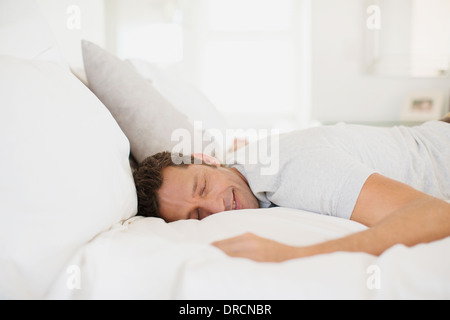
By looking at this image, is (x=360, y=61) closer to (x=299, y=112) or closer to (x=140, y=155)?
(x=299, y=112)

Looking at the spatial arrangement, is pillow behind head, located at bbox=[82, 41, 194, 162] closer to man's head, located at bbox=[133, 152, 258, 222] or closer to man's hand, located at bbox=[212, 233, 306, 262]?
man's head, located at bbox=[133, 152, 258, 222]

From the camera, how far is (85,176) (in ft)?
2.33

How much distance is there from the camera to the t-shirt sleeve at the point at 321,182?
0.82 metres

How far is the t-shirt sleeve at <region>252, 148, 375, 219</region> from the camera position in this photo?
0.82 m

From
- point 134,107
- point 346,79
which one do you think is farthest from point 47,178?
point 346,79

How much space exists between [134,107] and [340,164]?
652 millimetres

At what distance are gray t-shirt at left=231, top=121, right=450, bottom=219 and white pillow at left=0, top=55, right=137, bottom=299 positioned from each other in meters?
0.38

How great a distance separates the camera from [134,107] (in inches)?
46.1

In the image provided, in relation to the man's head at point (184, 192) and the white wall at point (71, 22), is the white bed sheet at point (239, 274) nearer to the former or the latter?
the man's head at point (184, 192)

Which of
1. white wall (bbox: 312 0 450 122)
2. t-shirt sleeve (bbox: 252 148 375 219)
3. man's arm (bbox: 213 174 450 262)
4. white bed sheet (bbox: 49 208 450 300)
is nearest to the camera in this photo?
white bed sheet (bbox: 49 208 450 300)

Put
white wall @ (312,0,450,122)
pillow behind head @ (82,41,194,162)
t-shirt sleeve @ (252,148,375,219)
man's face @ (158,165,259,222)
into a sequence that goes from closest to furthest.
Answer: t-shirt sleeve @ (252,148,375,219), man's face @ (158,165,259,222), pillow behind head @ (82,41,194,162), white wall @ (312,0,450,122)

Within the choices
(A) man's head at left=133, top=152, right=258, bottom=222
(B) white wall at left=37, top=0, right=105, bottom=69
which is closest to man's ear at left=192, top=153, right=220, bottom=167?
(A) man's head at left=133, top=152, right=258, bottom=222

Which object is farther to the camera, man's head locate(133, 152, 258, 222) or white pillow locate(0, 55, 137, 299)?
man's head locate(133, 152, 258, 222)

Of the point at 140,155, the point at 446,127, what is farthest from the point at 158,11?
the point at 446,127
